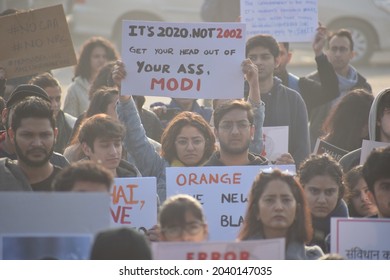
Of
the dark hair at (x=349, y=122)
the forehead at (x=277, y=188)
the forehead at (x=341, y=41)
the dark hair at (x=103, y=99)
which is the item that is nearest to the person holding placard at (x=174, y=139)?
the dark hair at (x=103, y=99)

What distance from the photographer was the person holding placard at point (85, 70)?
11891 millimetres

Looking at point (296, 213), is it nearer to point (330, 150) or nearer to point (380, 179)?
point (380, 179)

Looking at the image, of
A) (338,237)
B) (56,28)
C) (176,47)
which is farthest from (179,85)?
(338,237)

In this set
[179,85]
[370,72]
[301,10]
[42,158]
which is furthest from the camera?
[370,72]

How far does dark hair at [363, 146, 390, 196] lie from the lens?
23.5ft

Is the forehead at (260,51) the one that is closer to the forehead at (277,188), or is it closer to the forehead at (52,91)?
the forehead at (52,91)

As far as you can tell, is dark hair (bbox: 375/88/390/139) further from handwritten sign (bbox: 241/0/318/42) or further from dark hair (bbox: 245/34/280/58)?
handwritten sign (bbox: 241/0/318/42)

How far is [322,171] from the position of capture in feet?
25.6

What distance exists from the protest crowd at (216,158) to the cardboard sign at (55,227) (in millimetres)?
20

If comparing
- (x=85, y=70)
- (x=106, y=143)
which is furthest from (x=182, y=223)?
(x=85, y=70)

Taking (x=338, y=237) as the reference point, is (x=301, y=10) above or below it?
above

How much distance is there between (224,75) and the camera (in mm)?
9055
